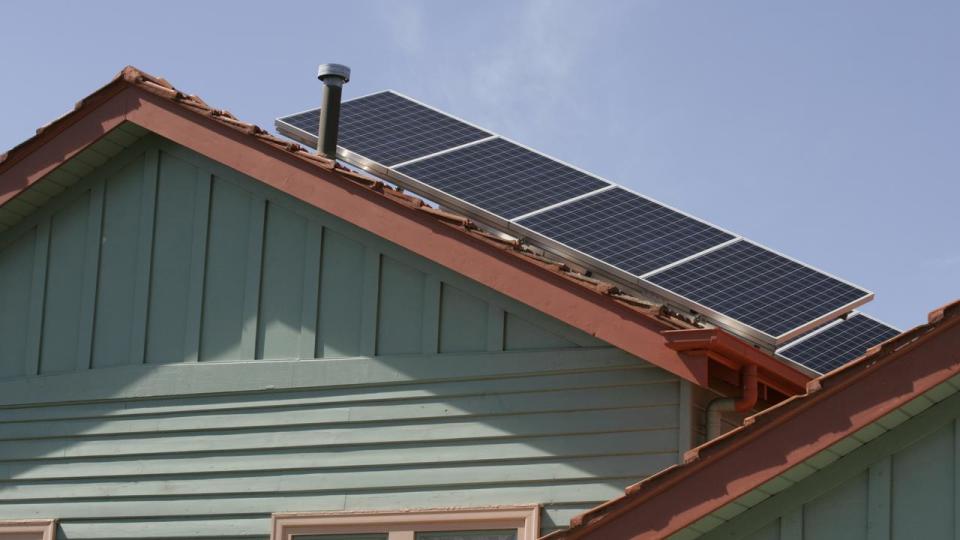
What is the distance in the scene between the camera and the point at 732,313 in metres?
11.2

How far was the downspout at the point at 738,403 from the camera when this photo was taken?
11.0 metres

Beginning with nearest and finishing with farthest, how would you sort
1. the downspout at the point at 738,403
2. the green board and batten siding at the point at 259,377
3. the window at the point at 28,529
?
the downspout at the point at 738,403
the green board and batten siding at the point at 259,377
the window at the point at 28,529

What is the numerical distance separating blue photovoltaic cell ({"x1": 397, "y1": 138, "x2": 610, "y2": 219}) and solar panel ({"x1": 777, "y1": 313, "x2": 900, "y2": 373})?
7.14ft

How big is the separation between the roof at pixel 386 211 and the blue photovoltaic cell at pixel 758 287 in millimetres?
332

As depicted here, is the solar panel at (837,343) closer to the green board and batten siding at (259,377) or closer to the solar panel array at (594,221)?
the solar panel array at (594,221)

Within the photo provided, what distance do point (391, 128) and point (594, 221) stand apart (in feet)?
8.20

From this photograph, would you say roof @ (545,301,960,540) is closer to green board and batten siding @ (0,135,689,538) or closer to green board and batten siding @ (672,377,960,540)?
green board and batten siding @ (672,377,960,540)

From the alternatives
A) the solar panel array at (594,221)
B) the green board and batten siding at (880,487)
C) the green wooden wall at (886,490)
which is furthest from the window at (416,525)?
the green wooden wall at (886,490)

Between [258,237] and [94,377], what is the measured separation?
5.73 ft

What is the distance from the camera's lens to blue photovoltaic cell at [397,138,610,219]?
12664 millimetres

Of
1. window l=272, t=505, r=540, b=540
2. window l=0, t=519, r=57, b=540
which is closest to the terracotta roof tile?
window l=272, t=505, r=540, b=540

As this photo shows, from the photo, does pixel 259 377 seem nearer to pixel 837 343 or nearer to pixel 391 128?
pixel 391 128

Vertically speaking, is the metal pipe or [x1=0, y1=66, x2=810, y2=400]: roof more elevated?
the metal pipe

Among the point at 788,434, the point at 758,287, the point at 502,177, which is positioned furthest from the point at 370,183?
the point at 788,434
